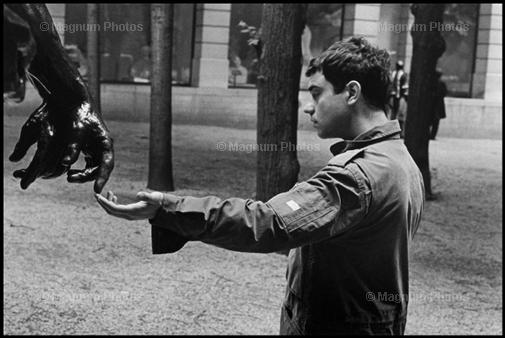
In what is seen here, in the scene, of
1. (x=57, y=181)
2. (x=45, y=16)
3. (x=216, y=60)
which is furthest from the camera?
(x=216, y=60)

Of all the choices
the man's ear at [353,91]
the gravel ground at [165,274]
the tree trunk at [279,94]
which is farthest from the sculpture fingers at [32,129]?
the tree trunk at [279,94]

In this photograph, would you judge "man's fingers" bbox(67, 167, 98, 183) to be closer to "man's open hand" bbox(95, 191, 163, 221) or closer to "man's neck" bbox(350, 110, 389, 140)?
"man's open hand" bbox(95, 191, 163, 221)

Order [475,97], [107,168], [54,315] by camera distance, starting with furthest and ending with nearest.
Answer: [475,97], [54,315], [107,168]

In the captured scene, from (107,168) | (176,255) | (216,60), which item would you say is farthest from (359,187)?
(216,60)

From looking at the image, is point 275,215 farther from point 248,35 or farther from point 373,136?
point 248,35

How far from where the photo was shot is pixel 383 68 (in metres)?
2.96

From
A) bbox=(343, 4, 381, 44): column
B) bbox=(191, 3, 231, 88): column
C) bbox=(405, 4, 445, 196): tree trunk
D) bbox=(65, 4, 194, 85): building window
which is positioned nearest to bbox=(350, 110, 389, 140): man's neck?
bbox=(405, 4, 445, 196): tree trunk

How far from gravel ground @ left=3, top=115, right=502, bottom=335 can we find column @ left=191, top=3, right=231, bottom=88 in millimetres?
9852

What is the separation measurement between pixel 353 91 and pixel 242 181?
10724mm

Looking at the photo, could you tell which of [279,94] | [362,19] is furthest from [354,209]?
[362,19]

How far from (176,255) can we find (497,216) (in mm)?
5877

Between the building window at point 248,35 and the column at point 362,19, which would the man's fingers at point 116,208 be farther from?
the column at point 362,19

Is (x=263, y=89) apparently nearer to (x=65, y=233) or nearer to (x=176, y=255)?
(x=176, y=255)

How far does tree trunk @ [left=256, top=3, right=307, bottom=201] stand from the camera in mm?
8859
